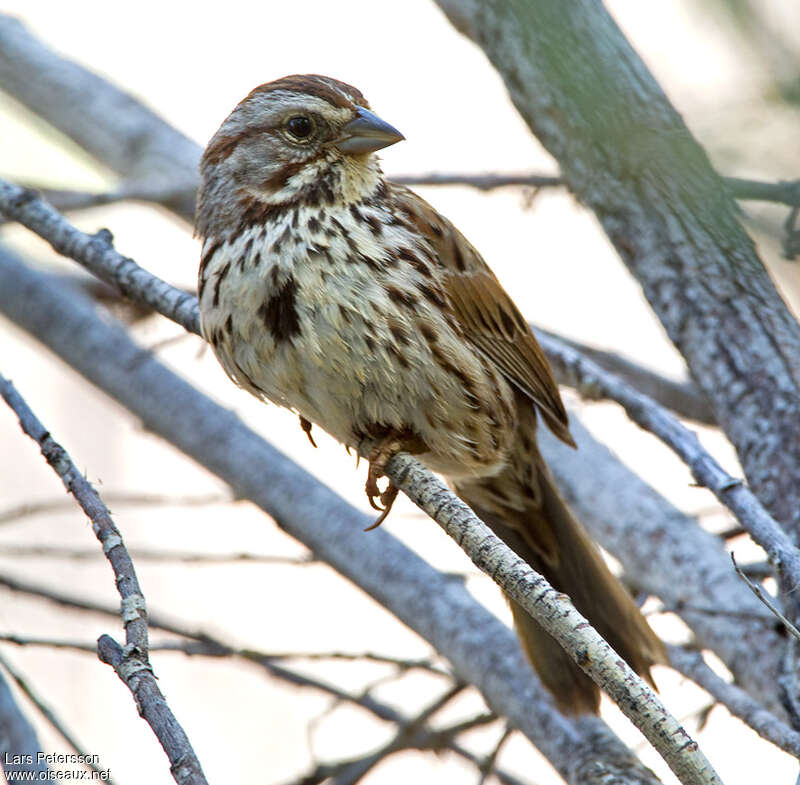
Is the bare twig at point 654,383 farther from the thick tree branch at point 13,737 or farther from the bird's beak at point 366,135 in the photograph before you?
the thick tree branch at point 13,737

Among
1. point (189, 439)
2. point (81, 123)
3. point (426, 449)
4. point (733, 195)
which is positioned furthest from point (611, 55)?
point (81, 123)

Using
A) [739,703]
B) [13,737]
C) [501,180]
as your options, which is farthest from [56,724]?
[501,180]

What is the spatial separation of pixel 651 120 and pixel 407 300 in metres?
0.65

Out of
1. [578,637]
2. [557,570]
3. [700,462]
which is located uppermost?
[557,570]

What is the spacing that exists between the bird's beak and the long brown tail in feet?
2.73

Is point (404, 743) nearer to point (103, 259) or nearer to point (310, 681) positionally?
point (310, 681)

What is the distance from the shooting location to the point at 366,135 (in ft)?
9.34

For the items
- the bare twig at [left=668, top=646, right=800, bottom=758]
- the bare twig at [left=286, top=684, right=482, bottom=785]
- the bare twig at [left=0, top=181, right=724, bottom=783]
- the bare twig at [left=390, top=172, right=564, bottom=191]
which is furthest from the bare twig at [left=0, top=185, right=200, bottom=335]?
the bare twig at [left=668, top=646, right=800, bottom=758]

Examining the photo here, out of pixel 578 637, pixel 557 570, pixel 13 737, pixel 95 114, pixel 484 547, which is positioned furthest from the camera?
pixel 95 114

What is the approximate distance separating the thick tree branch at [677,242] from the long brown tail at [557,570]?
507 millimetres

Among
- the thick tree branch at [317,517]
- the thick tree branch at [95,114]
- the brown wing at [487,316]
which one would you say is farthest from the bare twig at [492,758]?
the thick tree branch at [95,114]

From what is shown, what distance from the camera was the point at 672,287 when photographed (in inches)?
107

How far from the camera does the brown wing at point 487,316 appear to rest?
2.97m

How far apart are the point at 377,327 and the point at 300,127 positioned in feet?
1.93
